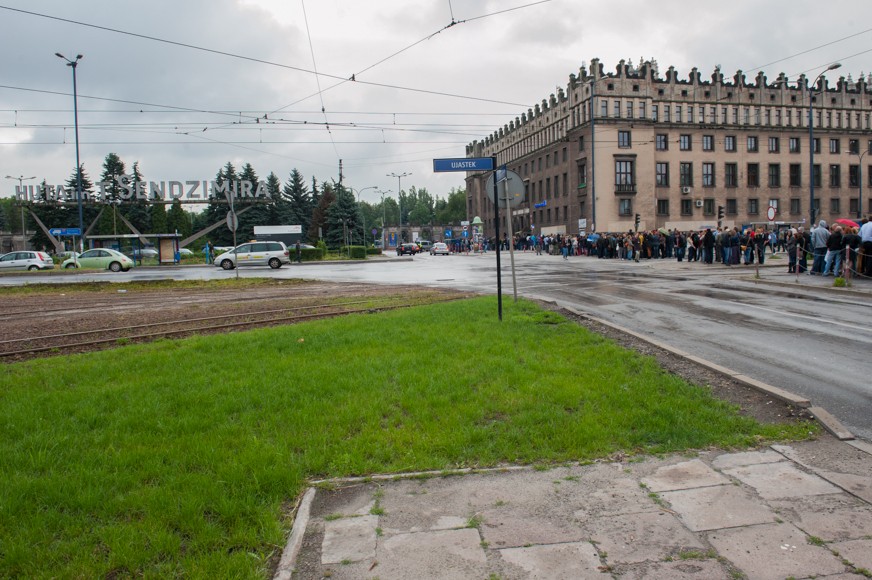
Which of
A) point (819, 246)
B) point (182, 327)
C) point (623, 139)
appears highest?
point (623, 139)

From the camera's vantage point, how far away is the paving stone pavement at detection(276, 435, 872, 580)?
116 inches

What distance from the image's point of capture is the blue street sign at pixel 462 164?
406 inches

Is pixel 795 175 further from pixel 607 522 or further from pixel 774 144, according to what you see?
pixel 607 522

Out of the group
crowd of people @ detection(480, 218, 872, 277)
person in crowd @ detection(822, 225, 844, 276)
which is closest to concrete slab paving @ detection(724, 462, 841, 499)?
crowd of people @ detection(480, 218, 872, 277)

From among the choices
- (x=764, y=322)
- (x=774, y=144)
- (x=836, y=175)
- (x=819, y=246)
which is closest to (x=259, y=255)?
(x=819, y=246)

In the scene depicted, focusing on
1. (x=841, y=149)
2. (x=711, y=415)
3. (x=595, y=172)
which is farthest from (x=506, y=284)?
(x=841, y=149)

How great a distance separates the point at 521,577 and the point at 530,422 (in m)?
2.14

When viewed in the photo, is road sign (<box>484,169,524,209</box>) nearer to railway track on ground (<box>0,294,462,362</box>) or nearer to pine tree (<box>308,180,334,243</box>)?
railway track on ground (<box>0,294,462,362</box>)

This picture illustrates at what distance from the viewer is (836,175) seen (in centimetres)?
7450

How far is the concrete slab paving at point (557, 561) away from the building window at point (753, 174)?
253 feet

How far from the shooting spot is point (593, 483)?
3.92 m

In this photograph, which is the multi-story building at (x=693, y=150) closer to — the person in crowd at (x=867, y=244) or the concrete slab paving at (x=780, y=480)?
the person in crowd at (x=867, y=244)

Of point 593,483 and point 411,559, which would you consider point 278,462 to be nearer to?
point 411,559

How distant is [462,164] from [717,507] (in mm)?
8012
